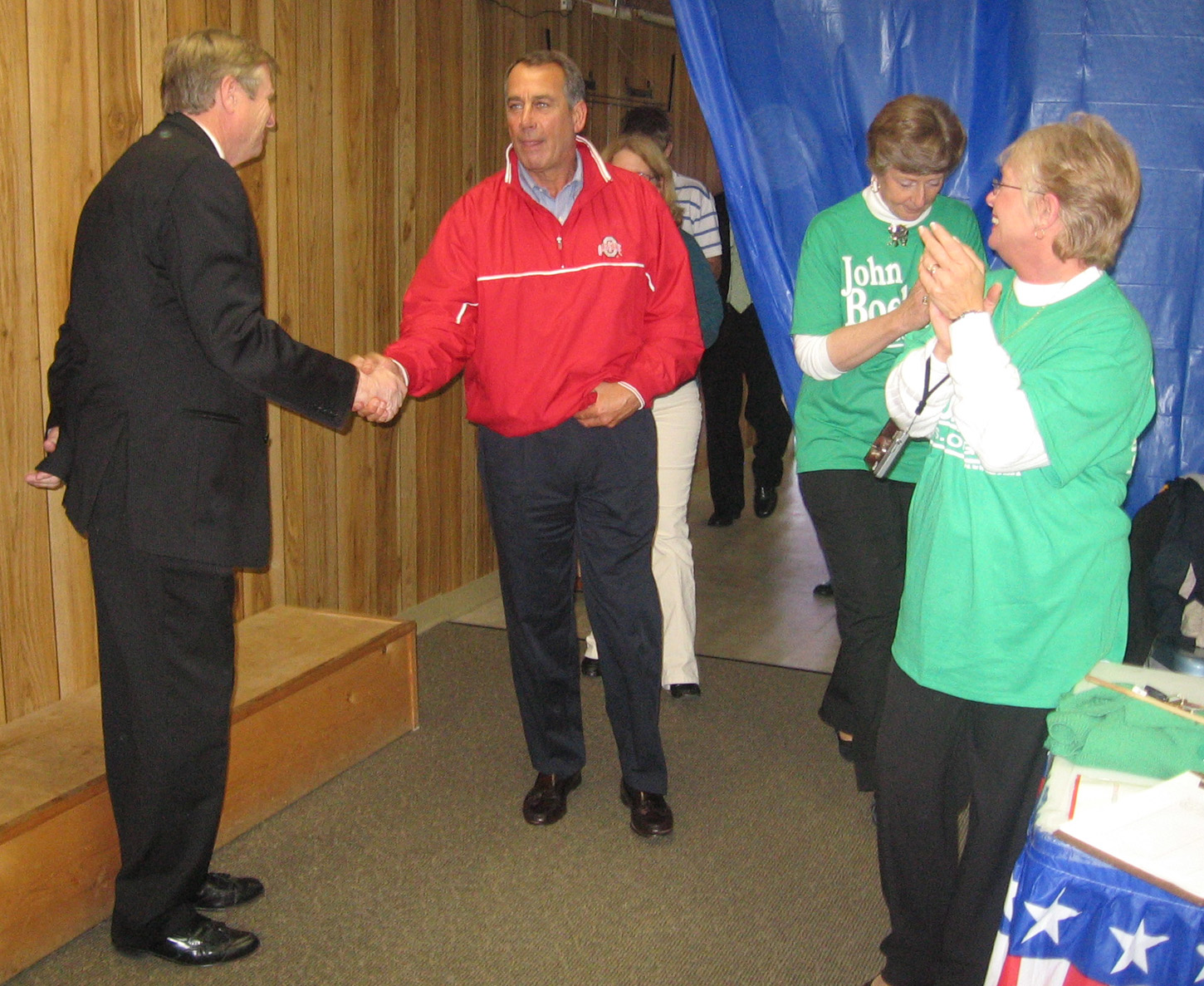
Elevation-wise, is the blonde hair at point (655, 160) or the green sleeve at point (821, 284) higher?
the blonde hair at point (655, 160)

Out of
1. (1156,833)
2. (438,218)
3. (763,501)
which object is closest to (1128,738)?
(1156,833)

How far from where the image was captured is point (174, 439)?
6.11ft

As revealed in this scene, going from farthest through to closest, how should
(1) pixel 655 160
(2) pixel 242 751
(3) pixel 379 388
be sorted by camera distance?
1. (1) pixel 655 160
2. (2) pixel 242 751
3. (3) pixel 379 388

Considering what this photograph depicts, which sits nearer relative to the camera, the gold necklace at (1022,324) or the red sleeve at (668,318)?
the gold necklace at (1022,324)

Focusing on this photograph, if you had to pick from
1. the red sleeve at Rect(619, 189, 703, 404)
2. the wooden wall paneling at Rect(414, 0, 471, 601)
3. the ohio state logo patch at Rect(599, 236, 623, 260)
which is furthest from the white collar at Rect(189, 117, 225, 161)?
the wooden wall paneling at Rect(414, 0, 471, 601)

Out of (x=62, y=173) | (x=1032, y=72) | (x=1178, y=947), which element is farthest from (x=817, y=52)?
(x=1178, y=947)

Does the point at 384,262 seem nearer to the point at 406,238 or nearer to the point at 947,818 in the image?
the point at 406,238

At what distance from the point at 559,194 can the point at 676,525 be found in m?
1.10

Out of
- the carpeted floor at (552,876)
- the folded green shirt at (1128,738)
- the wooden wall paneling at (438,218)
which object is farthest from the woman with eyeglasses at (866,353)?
the wooden wall paneling at (438,218)

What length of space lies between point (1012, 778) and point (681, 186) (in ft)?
8.17

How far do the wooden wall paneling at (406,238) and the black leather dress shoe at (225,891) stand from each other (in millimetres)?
1715

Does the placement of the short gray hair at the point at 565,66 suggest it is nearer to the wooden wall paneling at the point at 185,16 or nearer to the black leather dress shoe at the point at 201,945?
the wooden wall paneling at the point at 185,16

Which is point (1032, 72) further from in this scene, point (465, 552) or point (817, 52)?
point (465, 552)

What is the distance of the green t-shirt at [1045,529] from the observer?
4.77ft
